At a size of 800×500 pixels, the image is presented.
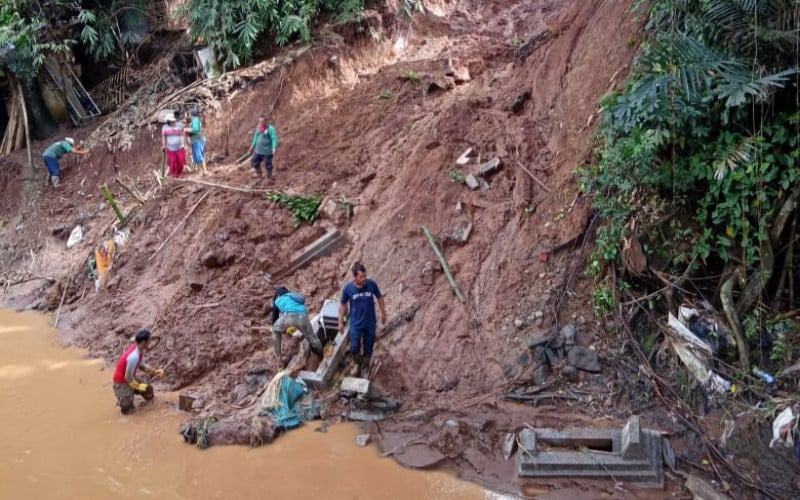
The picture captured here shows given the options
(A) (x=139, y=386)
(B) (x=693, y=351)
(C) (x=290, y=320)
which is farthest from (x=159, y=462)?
(B) (x=693, y=351)

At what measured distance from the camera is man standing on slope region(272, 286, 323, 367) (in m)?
7.61

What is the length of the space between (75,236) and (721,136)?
11.6 metres

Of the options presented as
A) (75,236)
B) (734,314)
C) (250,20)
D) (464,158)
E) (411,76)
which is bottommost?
(734,314)

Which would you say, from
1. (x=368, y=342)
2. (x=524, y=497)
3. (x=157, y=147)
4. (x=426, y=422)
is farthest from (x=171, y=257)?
(x=524, y=497)

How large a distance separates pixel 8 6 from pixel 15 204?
429cm

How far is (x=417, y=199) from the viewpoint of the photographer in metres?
9.45

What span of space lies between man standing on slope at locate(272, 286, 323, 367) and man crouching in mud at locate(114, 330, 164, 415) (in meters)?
1.47

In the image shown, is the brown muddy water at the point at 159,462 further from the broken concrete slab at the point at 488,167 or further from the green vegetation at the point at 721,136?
the broken concrete slab at the point at 488,167

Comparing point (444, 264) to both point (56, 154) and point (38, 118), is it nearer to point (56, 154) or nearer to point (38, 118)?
point (56, 154)

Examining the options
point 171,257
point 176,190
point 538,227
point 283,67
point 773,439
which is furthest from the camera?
point 283,67

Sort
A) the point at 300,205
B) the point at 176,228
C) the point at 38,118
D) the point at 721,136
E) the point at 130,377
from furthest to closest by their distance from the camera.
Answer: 1. the point at 38,118
2. the point at 176,228
3. the point at 300,205
4. the point at 130,377
5. the point at 721,136

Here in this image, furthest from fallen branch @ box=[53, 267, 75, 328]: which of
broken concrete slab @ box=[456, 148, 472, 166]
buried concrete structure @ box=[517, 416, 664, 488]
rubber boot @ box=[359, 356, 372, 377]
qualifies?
buried concrete structure @ box=[517, 416, 664, 488]

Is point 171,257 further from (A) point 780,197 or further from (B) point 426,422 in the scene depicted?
(A) point 780,197

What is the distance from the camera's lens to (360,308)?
7227 millimetres
